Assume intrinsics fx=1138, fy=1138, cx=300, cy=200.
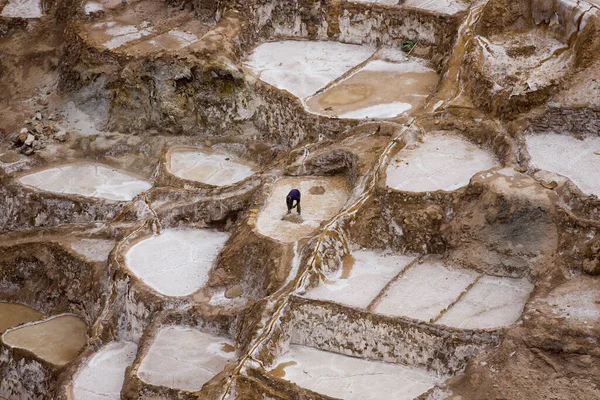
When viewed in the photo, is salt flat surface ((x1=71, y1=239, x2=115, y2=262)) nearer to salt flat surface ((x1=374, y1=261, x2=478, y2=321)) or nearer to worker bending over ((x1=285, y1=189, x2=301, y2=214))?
worker bending over ((x1=285, y1=189, x2=301, y2=214))

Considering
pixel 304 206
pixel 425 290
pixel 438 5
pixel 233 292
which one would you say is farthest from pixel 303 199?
pixel 438 5

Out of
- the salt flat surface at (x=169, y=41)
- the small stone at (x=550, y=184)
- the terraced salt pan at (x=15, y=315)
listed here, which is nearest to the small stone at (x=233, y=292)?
the terraced salt pan at (x=15, y=315)

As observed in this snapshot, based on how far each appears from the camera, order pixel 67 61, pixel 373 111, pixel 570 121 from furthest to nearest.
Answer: pixel 67 61 → pixel 373 111 → pixel 570 121

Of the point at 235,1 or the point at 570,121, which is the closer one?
the point at 570,121

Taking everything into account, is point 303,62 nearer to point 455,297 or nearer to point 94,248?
point 94,248

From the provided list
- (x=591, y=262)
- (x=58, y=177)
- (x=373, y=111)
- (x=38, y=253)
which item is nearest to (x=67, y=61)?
(x=58, y=177)

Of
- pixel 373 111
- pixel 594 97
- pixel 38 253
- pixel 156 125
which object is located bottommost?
pixel 38 253

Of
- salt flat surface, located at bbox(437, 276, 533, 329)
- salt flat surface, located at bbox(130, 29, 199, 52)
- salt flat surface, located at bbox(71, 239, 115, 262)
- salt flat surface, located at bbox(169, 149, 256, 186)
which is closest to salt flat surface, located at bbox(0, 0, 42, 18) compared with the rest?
salt flat surface, located at bbox(130, 29, 199, 52)

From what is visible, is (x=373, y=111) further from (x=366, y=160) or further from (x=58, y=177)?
(x=58, y=177)
